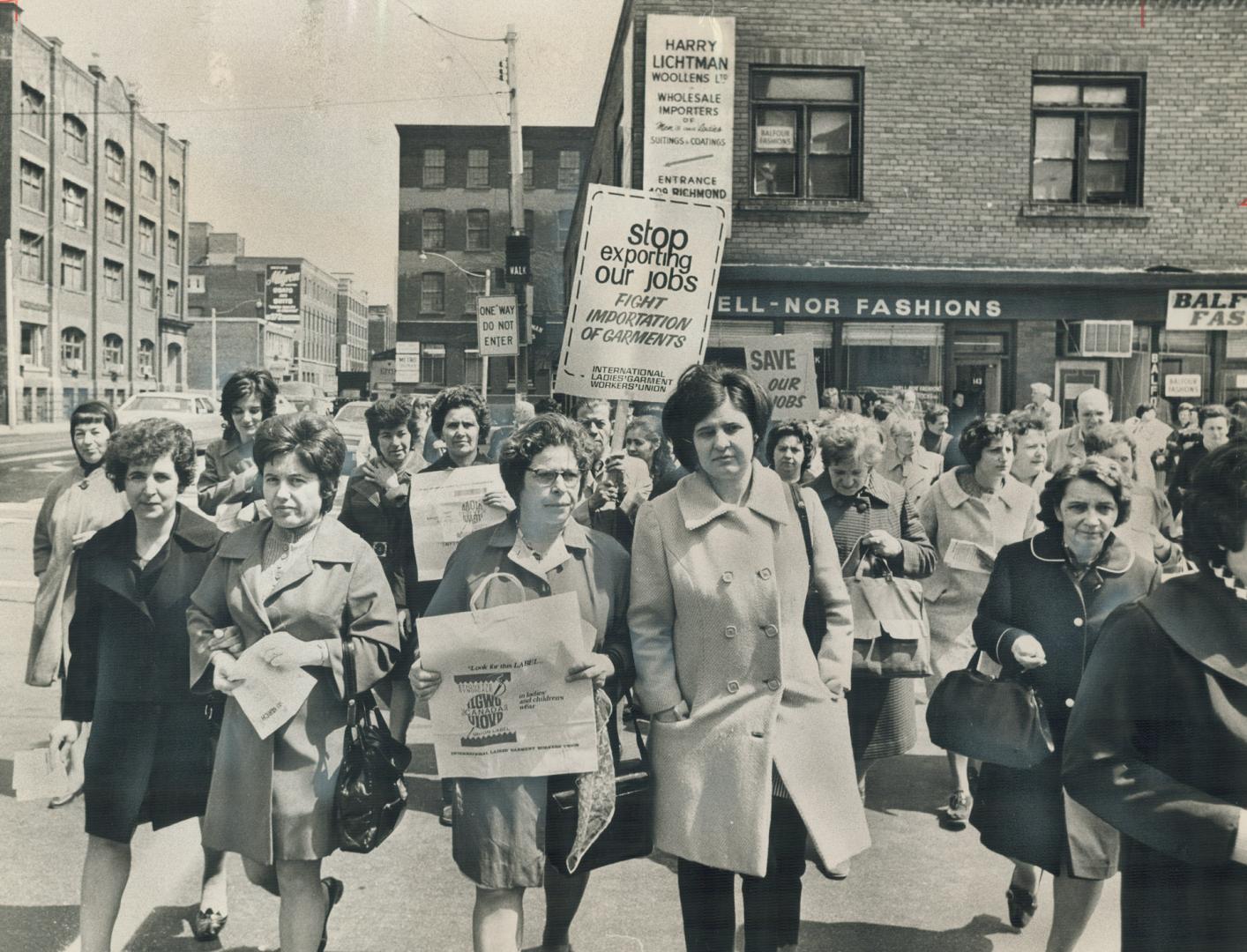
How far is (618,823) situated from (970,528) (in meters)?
2.97

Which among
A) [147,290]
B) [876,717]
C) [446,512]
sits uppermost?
[147,290]

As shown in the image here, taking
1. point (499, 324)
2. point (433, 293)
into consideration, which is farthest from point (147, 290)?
point (499, 324)

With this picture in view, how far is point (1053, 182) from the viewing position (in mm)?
15453

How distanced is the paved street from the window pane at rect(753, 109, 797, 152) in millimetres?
11541

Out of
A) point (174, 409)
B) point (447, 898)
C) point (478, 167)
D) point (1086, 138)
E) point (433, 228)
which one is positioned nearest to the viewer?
point (447, 898)

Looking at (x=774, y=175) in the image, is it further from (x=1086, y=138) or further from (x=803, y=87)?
(x=1086, y=138)

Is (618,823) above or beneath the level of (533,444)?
beneath

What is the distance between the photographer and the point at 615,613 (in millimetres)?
3334

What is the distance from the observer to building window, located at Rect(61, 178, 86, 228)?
141 ft

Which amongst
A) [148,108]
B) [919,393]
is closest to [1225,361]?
[919,393]

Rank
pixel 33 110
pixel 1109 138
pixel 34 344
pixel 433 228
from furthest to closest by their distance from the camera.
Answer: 1. pixel 433 228
2. pixel 34 344
3. pixel 33 110
4. pixel 1109 138

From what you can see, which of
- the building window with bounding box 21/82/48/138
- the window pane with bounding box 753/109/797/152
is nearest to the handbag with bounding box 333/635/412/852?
the window pane with bounding box 753/109/797/152

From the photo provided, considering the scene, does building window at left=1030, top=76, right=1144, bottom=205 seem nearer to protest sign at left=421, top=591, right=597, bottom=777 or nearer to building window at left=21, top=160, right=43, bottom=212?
protest sign at left=421, top=591, right=597, bottom=777

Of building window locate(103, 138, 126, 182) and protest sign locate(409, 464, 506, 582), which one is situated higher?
building window locate(103, 138, 126, 182)
